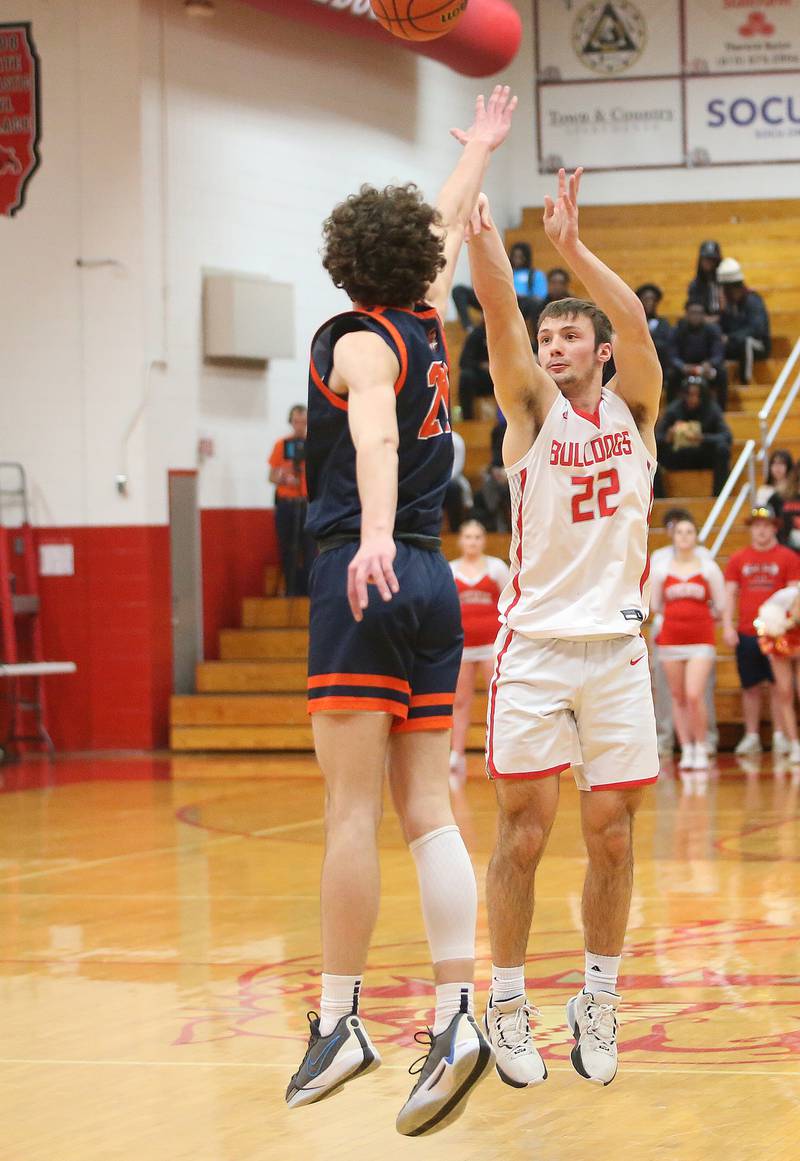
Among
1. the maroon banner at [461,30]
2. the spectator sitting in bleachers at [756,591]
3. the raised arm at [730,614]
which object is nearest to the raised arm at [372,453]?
the raised arm at [730,614]

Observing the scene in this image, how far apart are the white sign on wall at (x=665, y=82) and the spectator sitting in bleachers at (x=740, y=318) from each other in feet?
14.7

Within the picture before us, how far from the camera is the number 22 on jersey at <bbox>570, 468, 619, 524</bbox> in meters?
4.89

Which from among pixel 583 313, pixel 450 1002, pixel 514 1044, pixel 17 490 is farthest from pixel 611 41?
pixel 450 1002

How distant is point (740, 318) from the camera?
19.2 m

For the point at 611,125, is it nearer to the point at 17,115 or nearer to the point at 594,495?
the point at 17,115

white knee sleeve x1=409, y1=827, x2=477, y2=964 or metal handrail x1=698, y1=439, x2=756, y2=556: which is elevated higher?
metal handrail x1=698, y1=439, x2=756, y2=556

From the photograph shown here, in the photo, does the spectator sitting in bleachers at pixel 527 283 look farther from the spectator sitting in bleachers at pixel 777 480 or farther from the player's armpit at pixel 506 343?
the player's armpit at pixel 506 343

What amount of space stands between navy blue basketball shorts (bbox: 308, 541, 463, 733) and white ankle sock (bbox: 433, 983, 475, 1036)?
0.61 metres

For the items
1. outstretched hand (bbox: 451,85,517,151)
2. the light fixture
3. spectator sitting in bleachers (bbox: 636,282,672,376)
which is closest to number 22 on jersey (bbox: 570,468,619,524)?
outstretched hand (bbox: 451,85,517,151)

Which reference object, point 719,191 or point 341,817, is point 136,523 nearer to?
point 719,191

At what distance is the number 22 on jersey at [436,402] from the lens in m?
4.28

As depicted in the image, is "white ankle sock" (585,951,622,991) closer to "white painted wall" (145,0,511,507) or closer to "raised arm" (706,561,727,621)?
"raised arm" (706,561,727,621)

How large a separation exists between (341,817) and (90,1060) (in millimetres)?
1523

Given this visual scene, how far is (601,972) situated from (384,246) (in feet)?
6.71
